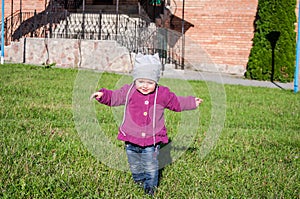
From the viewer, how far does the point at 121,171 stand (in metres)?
3.73

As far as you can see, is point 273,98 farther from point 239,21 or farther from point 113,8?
point 113,8

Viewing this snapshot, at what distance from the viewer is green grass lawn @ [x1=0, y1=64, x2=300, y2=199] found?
3289 mm

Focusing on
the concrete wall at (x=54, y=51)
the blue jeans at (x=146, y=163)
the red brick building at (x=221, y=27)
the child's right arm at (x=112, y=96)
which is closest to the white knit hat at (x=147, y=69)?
the child's right arm at (x=112, y=96)

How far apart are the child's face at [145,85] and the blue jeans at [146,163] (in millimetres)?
441

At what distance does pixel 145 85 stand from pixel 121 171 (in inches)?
34.7

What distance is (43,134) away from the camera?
486 cm

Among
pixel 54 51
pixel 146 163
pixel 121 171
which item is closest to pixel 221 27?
pixel 54 51

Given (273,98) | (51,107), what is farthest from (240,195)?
(273,98)

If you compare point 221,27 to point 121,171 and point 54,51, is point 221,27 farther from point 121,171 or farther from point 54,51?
point 121,171

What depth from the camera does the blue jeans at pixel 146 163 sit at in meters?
3.35

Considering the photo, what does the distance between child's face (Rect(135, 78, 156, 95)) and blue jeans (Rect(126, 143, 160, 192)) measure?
441 millimetres

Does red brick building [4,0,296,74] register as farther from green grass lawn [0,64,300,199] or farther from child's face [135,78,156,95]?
child's face [135,78,156,95]

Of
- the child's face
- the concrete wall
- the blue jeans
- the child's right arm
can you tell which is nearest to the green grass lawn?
the blue jeans

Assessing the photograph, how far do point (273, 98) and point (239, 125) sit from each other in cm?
394
